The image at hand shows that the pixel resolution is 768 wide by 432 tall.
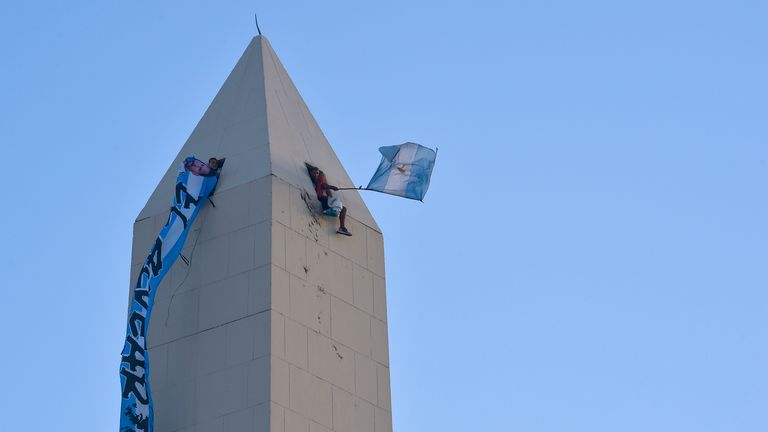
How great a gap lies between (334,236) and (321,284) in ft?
6.01

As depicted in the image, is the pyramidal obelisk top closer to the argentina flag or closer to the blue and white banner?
the blue and white banner

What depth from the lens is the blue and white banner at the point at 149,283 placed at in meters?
39.4

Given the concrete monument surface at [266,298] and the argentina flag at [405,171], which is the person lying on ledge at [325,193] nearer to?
the concrete monument surface at [266,298]

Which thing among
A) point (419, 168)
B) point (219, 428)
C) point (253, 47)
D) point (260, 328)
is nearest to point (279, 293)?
point (260, 328)

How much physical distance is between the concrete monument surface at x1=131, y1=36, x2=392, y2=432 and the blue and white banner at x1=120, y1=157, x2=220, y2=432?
542 millimetres

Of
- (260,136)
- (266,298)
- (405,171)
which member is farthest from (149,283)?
(405,171)

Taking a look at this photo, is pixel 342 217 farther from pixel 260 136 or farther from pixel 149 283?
pixel 149 283

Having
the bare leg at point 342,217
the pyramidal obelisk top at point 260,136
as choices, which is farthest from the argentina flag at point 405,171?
the bare leg at point 342,217

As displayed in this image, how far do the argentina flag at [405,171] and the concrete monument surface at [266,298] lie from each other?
3.29 ft

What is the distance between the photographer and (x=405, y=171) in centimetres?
4475

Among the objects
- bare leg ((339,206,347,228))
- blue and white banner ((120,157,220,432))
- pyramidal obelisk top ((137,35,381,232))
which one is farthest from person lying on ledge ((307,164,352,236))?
blue and white banner ((120,157,220,432))

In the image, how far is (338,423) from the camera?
131 feet

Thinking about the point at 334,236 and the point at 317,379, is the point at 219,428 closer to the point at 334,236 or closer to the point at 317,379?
the point at 317,379

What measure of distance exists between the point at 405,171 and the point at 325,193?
2.70 meters
